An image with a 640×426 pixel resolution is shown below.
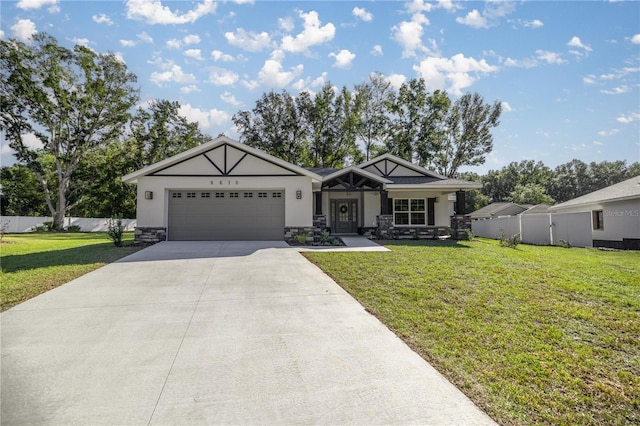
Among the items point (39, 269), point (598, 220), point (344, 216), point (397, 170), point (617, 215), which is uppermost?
point (397, 170)

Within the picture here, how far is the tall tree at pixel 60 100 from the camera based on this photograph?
25109 millimetres

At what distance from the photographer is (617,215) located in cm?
1566

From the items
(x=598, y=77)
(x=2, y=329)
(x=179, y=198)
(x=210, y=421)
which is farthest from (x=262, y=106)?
(x=210, y=421)

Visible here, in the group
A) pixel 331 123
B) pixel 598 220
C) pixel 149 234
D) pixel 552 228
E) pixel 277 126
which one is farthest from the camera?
pixel 277 126

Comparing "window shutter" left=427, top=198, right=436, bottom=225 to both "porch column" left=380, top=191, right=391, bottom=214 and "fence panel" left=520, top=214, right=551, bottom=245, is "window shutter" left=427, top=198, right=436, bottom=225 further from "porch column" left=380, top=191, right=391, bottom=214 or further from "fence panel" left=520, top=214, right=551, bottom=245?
"fence panel" left=520, top=214, right=551, bottom=245

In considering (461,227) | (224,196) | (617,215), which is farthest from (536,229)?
(224,196)

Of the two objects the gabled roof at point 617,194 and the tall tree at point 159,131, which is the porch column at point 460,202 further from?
the tall tree at point 159,131

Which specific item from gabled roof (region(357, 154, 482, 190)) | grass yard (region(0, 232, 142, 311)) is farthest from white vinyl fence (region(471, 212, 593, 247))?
grass yard (region(0, 232, 142, 311))

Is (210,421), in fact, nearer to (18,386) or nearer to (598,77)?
(18,386)

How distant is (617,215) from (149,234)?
2125cm

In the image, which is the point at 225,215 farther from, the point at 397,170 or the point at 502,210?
the point at 502,210

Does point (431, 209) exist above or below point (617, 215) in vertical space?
above

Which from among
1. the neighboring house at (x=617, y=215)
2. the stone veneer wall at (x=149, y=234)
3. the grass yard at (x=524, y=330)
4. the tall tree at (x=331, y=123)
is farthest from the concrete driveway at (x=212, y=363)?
the tall tree at (x=331, y=123)

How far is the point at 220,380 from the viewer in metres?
A: 3.06
